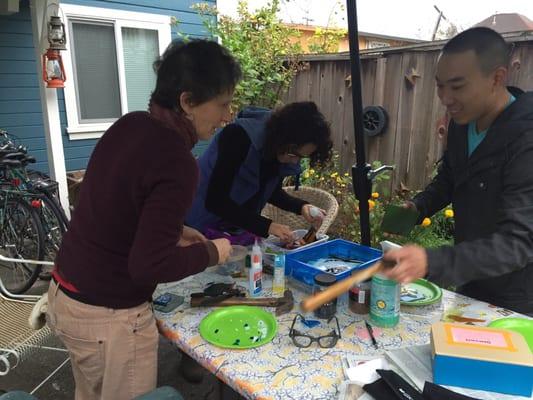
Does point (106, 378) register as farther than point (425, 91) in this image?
No

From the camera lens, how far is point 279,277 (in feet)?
5.65

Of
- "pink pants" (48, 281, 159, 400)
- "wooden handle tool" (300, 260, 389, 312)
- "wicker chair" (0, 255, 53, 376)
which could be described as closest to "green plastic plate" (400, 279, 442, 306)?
"wooden handle tool" (300, 260, 389, 312)

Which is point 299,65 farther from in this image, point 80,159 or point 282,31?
point 80,159

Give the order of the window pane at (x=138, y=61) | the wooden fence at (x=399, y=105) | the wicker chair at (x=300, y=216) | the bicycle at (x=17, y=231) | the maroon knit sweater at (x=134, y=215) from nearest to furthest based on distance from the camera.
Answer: the maroon knit sweater at (x=134, y=215), the wicker chair at (x=300, y=216), the bicycle at (x=17, y=231), the wooden fence at (x=399, y=105), the window pane at (x=138, y=61)

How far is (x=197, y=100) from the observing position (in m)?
1.29

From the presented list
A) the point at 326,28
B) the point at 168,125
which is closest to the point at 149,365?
the point at 168,125

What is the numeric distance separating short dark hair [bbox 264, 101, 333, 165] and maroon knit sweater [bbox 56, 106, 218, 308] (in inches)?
30.4

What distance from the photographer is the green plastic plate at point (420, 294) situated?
63.2 inches

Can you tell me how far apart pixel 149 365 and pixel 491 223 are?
1.29m

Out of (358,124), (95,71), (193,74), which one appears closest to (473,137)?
(358,124)

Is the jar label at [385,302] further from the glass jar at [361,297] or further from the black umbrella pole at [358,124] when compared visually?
the black umbrella pole at [358,124]

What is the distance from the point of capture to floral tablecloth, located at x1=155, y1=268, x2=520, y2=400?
1192 millimetres

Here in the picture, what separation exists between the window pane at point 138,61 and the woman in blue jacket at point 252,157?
377 centimetres

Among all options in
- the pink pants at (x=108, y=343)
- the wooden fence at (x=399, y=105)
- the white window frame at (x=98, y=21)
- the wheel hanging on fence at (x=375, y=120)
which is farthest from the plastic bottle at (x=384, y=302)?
the white window frame at (x=98, y=21)
